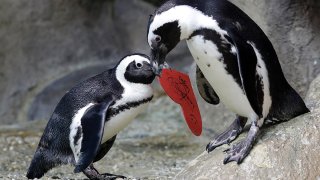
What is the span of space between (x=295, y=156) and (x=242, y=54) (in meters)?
0.43

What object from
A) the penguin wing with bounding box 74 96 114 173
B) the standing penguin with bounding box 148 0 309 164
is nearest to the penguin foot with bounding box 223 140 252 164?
the standing penguin with bounding box 148 0 309 164

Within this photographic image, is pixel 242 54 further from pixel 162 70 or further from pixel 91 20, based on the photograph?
pixel 91 20

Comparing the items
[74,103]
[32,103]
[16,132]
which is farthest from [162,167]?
[32,103]

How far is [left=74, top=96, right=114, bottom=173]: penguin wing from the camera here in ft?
8.96

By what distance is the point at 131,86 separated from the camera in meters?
2.91

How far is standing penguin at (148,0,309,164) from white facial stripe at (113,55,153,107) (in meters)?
0.43

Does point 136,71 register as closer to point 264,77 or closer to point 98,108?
point 98,108

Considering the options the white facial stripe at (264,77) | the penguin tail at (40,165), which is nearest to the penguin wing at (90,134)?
the penguin tail at (40,165)

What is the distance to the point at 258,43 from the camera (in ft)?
8.12

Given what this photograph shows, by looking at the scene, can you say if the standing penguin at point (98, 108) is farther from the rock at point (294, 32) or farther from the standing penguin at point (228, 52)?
the rock at point (294, 32)

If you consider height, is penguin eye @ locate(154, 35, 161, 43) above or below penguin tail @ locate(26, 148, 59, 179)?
above

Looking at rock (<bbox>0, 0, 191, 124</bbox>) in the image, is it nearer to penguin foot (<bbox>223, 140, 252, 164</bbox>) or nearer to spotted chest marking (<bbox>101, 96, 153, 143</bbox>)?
spotted chest marking (<bbox>101, 96, 153, 143</bbox>)

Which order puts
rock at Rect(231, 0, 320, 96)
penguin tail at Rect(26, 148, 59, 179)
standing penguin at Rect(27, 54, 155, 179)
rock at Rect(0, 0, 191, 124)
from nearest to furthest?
standing penguin at Rect(27, 54, 155, 179), penguin tail at Rect(26, 148, 59, 179), rock at Rect(231, 0, 320, 96), rock at Rect(0, 0, 191, 124)

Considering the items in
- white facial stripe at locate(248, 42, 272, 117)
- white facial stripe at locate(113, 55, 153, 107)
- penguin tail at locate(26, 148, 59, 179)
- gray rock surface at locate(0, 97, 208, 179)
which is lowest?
gray rock surface at locate(0, 97, 208, 179)
